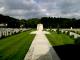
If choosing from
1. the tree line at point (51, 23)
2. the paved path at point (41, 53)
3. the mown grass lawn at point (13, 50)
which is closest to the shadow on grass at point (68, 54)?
the paved path at point (41, 53)

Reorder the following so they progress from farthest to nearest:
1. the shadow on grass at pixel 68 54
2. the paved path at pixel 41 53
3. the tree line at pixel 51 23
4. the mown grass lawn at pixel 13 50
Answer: the tree line at pixel 51 23 < the mown grass lawn at pixel 13 50 < the shadow on grass at pixel 68 54 < the paved path at pixel 41 53

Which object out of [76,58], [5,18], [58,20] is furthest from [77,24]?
[76,58]

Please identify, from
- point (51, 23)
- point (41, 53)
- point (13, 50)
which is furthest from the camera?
point (51, 23)

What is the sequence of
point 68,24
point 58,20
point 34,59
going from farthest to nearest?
point 58,20
point 68,24
point 34,59

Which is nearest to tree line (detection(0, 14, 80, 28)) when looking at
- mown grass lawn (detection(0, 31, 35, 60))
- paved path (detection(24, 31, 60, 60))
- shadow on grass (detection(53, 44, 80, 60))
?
mown grass lawn (detection(0, 31, 35, 60))

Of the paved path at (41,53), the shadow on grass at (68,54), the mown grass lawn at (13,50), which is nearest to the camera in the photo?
the paved path at (41,53)

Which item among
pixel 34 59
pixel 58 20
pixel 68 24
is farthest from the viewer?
pixel 58 20

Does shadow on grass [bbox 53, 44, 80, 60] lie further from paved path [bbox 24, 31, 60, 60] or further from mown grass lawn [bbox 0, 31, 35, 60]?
mown grass lawn [bbox 0, 31, 35, 60]

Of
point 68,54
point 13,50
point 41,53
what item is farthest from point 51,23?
point 68,54

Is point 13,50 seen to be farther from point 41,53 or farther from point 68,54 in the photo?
point 68,54

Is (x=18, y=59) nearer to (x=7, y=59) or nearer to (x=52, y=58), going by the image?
(x=7, y=59)

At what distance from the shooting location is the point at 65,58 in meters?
14.0

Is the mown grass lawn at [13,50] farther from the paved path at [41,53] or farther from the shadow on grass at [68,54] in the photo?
the shadow on grass at [68,54]

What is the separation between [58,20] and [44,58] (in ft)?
418
